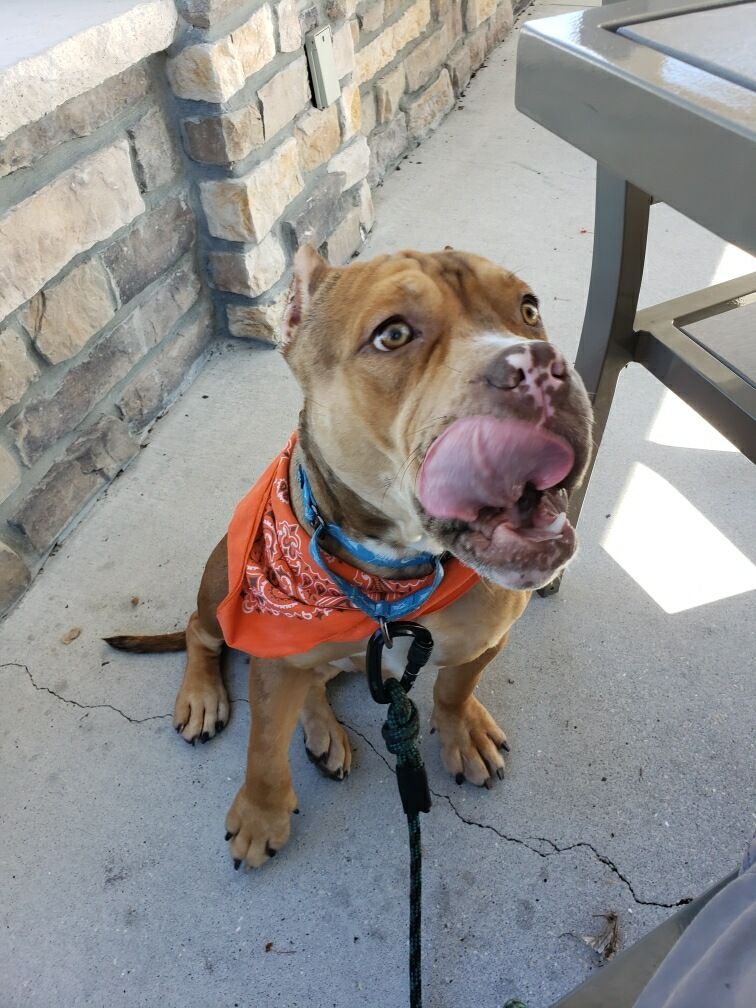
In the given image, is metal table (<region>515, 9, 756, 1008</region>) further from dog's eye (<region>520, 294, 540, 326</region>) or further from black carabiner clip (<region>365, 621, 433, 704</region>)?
black carabiner clip (<region>365, 621, 433, 704</region>)

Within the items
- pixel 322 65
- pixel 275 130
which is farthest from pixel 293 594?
pixel 322 65

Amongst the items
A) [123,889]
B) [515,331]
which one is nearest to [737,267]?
[515,331]

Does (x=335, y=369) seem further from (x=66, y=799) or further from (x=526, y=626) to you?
(x=66, y=799)

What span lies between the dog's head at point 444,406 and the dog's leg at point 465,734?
531 mm

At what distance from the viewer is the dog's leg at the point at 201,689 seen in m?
2.07

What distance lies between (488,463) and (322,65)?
2.66 meters

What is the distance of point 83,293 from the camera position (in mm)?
2496

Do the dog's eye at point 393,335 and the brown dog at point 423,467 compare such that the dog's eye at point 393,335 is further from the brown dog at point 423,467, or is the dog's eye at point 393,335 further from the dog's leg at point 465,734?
the dog's leg at point 465,734

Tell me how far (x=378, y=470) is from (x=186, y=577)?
1.27 m

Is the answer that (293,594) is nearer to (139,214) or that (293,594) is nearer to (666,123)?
(666,123)

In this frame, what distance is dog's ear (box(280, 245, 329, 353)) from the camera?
1.62 meters

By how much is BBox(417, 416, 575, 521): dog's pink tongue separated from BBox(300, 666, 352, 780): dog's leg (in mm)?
925

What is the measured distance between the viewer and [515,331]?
4.75 ft

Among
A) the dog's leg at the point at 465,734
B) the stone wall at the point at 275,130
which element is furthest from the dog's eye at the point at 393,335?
the stone wall at the point at 275,130
